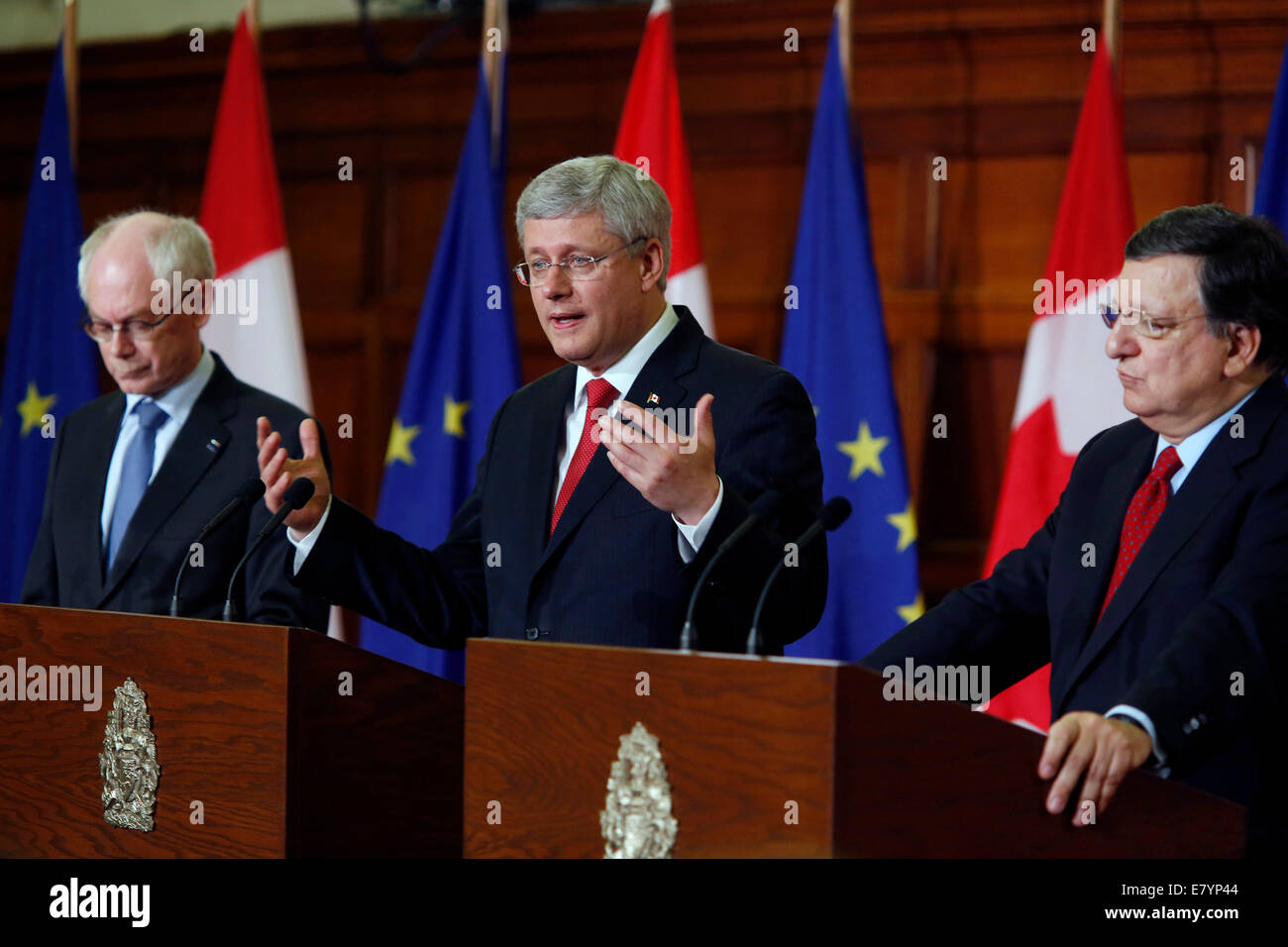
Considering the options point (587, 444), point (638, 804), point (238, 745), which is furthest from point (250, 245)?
point (638, 804)

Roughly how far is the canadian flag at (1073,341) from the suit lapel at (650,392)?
5.64 ft

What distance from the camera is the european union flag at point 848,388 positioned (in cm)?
436

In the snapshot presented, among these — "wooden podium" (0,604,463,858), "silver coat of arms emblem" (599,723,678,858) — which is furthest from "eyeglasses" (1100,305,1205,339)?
"wooden podium" (0,604,463,858)

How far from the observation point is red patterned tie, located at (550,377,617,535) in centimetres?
268

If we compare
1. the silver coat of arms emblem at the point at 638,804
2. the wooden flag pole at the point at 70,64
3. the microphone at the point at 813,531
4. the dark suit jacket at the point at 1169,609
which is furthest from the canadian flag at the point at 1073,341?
the wooden flag pole at the point at 70,64

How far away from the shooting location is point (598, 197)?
270 cm

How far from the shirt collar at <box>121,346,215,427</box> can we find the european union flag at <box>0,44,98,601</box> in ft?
6.22

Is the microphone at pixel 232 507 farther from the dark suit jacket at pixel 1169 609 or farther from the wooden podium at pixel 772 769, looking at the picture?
the dark suit jacket at pixel 1169 609

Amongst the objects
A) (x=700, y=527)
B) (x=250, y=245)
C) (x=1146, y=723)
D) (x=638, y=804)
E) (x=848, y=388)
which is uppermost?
(x=250, y=245)

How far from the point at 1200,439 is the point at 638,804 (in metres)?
1.19

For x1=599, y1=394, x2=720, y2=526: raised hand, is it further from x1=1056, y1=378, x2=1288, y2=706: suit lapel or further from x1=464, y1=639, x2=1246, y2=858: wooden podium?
x1=1056, y1=378, x2=1288, y2=706: suit lapel

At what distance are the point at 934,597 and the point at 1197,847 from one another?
111 inches

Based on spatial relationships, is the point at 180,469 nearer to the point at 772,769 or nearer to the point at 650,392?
the point at 650,392
